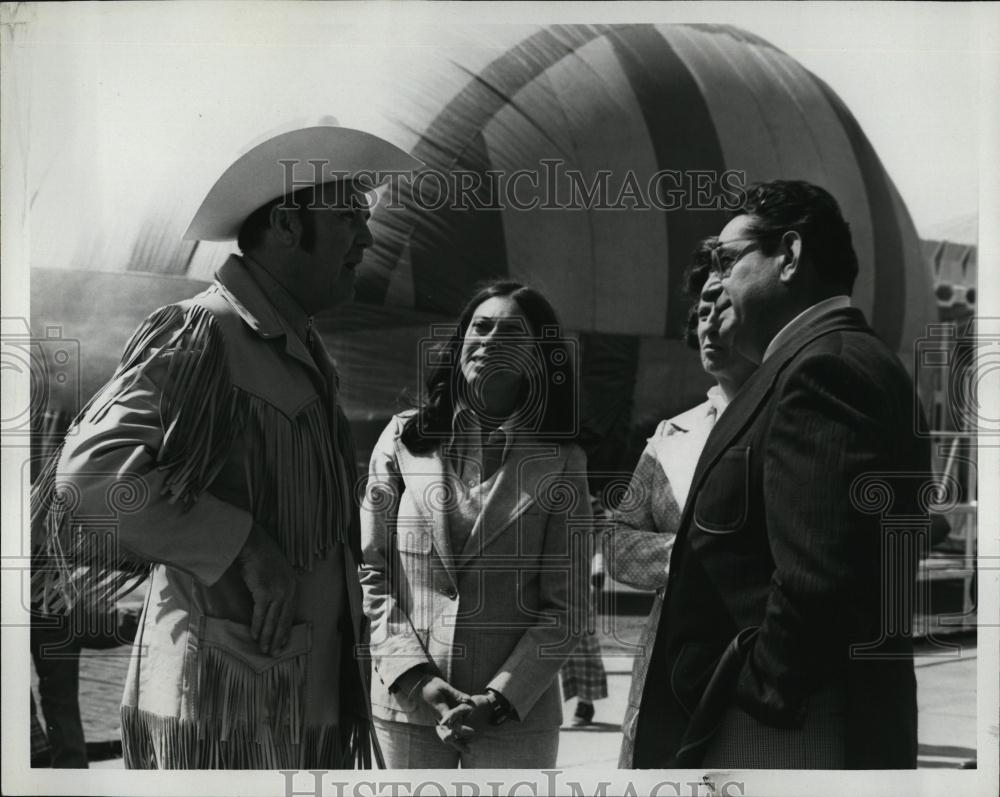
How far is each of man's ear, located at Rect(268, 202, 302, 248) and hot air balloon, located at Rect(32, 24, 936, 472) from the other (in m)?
0.16

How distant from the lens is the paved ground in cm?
308

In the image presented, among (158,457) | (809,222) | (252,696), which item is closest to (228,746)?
(252,696)

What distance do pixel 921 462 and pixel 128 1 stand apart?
238cm

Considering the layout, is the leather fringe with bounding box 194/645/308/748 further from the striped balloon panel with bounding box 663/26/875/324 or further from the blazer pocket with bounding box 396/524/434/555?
the striped balloon panel with bounding box 663/26/875/324

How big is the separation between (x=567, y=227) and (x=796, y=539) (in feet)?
3.16

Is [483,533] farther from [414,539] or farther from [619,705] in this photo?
[619,705]

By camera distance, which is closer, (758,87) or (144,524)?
(144,524)

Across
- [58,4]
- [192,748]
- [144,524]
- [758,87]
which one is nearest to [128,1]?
[58,4]

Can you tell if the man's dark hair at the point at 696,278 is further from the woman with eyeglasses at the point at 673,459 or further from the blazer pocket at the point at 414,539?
the blazer pocket at the point at 414,539

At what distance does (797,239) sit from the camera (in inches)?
122

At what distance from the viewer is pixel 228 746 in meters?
2.99

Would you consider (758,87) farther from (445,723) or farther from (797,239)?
(445,723)

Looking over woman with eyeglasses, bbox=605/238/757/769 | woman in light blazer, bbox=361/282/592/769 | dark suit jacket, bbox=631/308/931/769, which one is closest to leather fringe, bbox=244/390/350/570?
woman in light blazer, bbox=361/282/592/769

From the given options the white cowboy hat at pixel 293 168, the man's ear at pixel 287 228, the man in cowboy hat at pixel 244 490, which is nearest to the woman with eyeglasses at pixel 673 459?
the man in cowboy hat at pixel 244 490
